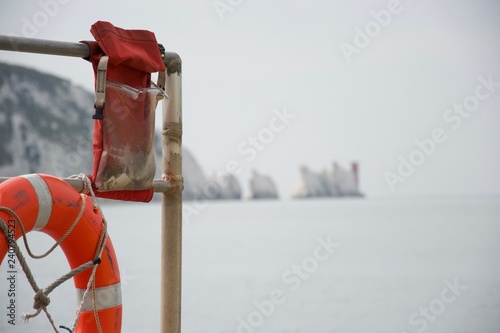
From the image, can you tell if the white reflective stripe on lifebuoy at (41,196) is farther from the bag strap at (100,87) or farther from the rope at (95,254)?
the bag strap at (100,87)

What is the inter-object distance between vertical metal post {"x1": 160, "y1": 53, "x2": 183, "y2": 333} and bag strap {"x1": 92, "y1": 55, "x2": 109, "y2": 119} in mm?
339

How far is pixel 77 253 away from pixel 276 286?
1344 centimetres

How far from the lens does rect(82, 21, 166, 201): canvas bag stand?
7.23 ft

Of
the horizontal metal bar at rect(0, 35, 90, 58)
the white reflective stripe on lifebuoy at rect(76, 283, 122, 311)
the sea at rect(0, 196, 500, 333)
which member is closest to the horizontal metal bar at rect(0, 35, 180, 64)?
the horizontal metal bar at rect(0, 35, 90, 58)

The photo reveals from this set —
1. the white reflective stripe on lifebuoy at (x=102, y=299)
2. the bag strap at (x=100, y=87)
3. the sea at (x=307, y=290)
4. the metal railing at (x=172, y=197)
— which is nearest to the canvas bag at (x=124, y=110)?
the bag strap at (x=100, y=87)

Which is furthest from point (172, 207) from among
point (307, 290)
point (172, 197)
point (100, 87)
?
point (307, 290)

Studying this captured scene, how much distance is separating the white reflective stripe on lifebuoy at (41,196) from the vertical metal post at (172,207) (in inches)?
18.2

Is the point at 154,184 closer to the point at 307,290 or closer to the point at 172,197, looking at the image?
the point at 172,197

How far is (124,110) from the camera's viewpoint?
7.39 ft

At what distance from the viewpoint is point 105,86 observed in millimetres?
2205

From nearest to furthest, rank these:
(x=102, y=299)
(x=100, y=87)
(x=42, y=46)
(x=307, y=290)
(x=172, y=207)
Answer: (x=42, y=46) < (x=100, y=87) < (x=102, y=299) < (x=172, y=207) < (x=307, y=290)

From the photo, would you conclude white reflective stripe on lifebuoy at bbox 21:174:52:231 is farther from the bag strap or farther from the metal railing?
the metal railing

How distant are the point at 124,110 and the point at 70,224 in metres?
0.39

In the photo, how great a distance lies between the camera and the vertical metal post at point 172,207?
2.48m
